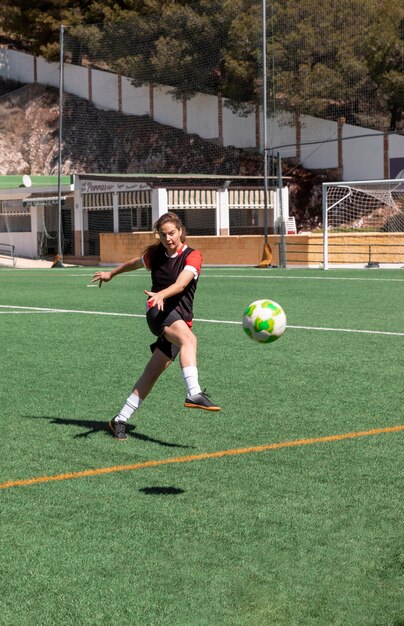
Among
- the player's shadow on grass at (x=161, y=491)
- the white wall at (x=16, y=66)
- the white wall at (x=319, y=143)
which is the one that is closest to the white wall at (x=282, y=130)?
the white wall at (x=319, y=143)

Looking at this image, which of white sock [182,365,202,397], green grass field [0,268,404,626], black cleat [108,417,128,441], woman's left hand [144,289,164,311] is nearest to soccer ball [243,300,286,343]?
white sock [182,365,202,397]

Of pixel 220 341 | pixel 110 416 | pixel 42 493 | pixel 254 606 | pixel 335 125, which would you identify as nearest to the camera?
pixel 254 606

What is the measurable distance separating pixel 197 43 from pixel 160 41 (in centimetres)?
206

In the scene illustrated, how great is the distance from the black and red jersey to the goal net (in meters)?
27.7

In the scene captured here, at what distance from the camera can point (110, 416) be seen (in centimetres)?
903

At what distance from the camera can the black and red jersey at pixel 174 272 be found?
25.6 feet

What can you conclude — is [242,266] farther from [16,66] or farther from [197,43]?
[16,66]

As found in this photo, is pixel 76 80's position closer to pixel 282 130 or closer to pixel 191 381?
pixel 282 130

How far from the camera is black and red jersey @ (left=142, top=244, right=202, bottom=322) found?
782 cm

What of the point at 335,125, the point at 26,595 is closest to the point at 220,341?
the point at 26,595

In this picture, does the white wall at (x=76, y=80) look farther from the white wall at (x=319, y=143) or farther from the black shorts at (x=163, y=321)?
the black shorts at (x=163, y=321)

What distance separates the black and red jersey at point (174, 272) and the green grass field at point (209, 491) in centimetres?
101

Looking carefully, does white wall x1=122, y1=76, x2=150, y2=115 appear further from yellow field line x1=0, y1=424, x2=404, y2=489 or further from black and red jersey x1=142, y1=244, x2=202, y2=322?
yellow field line x1=0, y1=424, x2=404, y2=489

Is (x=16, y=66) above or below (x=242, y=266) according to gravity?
above
